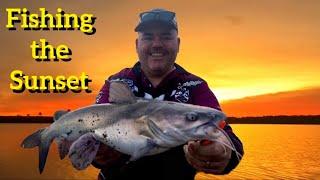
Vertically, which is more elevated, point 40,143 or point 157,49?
point 157,49

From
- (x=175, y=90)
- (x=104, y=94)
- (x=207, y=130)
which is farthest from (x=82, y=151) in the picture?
(x=175, y=90)

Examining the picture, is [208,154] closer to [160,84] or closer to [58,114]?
[58,114]

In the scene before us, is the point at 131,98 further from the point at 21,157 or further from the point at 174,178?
the point at 21,157

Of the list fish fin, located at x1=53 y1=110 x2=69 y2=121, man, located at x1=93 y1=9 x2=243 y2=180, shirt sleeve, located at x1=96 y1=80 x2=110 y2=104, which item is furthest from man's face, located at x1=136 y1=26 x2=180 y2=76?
fish fin, located at x1=53 y1=110 x2=69 y2=121

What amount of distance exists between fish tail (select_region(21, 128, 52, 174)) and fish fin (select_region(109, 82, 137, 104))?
5.34ft

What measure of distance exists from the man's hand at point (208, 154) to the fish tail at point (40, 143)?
8.03 ft

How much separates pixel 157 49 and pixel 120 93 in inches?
83.8

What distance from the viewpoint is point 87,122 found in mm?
6043

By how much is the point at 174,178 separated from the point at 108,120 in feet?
6.79

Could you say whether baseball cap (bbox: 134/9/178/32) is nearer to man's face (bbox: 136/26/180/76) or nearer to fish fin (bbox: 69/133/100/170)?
man's face (bbox: 136/26/180/76)

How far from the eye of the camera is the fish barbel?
5.07 metres

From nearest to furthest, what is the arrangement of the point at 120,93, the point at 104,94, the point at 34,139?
the point at 120,93 < the point at 34,139 < the point at 104,94

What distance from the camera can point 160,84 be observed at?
26.4ft

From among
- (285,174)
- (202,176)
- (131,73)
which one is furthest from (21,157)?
(131,73)
